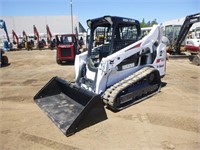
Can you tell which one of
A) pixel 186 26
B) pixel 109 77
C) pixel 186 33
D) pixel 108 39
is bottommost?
pixel 109 77

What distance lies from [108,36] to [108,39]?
3.6 inches

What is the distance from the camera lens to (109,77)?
5230 mm

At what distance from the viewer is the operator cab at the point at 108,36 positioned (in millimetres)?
5548

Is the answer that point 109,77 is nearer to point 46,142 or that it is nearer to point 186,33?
point 46,142

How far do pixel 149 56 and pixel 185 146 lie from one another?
11.0ft

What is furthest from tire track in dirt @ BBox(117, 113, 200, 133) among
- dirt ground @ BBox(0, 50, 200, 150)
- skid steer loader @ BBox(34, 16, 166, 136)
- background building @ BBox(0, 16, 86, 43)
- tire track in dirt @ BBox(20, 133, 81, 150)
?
background building @ BBox(0, 16, 86, 43)

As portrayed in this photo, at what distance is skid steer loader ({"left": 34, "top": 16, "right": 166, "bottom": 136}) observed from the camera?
4516 mm

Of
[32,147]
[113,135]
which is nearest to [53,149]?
[32,147]

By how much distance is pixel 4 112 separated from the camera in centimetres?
500

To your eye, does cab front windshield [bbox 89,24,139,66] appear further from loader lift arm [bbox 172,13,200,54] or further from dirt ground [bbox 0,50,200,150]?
loader lift arm [bbox 172,13,200,54]

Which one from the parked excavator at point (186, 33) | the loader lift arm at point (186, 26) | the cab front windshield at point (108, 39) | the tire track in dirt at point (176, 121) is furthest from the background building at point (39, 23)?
the tire track in dirt at point (176, 121)

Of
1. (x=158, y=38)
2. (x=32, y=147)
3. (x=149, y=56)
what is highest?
(x=158, y=38)

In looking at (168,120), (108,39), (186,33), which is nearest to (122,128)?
(168,120)

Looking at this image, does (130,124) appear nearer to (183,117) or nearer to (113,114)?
(113,114)
